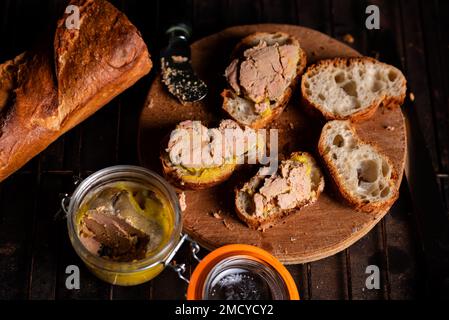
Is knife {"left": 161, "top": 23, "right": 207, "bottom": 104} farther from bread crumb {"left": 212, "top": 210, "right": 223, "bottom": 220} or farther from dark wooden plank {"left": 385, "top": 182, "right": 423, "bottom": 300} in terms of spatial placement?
dark wooden plank {"left": 385, "top": 182, "right": 423, "bottom": 300}

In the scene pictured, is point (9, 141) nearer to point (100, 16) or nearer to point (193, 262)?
point (100, 16)

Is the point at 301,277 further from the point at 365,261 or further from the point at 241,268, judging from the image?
the point at 241,268

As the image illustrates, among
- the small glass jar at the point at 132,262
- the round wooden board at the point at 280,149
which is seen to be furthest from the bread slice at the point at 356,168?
the small glass jar at the point at 132,262

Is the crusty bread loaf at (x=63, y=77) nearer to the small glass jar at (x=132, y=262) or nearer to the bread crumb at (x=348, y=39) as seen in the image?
the small glass jar at (x=132, y=262)

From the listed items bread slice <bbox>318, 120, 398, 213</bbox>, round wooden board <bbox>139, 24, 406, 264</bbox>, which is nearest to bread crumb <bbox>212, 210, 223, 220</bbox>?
round wooden board <bbox>139, 24, 406, 264</bbox>
